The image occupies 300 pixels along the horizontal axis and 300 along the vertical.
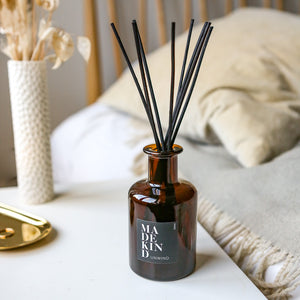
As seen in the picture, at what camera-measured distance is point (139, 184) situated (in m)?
0.49

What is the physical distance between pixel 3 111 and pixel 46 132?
Result: 0.21m

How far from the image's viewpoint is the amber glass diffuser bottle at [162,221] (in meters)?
0.46

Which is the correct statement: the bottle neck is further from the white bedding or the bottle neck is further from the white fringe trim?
the white bedding

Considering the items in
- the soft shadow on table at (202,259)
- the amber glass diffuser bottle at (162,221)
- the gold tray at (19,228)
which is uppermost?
the amber glass diffuser bottle at (162,221)

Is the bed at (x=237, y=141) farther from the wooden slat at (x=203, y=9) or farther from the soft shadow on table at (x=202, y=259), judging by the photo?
the wooden slat at (x=203, y=9)

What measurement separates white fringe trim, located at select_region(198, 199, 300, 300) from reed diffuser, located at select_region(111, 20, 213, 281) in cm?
11

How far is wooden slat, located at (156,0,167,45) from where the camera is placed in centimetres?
142

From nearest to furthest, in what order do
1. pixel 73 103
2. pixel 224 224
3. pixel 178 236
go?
pixel 178 236
pixel 224 224
pixel 73 103

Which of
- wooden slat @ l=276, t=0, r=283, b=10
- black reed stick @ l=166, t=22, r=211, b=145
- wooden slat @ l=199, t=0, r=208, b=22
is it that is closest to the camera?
black reed stick @ l=166, t=22, r=211, b=145

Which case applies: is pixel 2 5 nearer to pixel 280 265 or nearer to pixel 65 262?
pixel 65 262

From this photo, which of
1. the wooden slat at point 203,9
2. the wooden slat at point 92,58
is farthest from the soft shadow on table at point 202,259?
the wooden slat at point 203,9

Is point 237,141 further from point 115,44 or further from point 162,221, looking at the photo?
point 115,44

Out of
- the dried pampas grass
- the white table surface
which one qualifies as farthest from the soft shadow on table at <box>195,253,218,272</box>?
the dried pampas grass

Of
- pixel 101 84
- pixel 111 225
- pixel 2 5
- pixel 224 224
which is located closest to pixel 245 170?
pixel 224 224
